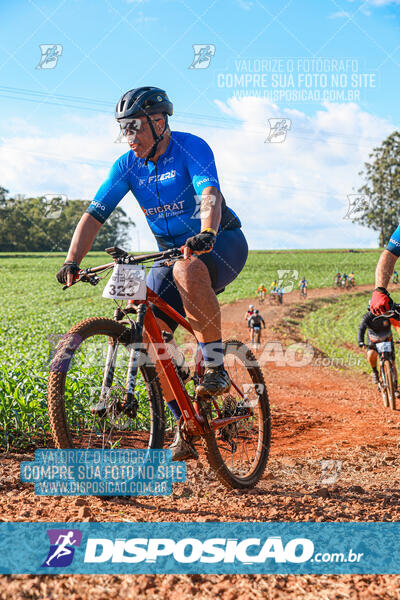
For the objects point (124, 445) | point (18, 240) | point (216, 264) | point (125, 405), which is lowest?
point (124, 445)

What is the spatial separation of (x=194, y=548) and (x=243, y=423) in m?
2.03

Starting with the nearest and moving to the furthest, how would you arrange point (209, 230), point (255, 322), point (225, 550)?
point (225, 550) → point (209, 230) → point (255, 322)

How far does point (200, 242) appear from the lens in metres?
3.13

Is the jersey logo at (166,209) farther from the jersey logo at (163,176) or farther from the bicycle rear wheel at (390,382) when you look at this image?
the bicycle rear wheel at (390,382)

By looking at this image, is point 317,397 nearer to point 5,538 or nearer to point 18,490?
point 18,490

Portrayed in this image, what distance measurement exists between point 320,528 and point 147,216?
2.48 meters

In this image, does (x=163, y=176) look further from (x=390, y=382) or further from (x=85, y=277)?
(x=390, y=382)

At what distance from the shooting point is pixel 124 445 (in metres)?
5.15

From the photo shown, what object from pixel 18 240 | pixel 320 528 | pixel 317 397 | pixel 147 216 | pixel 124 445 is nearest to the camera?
pixel 320 528

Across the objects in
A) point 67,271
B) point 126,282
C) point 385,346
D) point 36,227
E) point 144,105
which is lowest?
point 385,346

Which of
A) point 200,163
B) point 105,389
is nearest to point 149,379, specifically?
point 105,389

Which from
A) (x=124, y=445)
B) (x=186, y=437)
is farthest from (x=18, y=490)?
(x=124, y=445)

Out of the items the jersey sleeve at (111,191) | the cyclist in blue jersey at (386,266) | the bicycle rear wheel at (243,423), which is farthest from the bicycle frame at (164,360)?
the cyclist in blue jersey at (386,266)

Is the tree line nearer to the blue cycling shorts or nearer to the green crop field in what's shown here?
the green crop field
